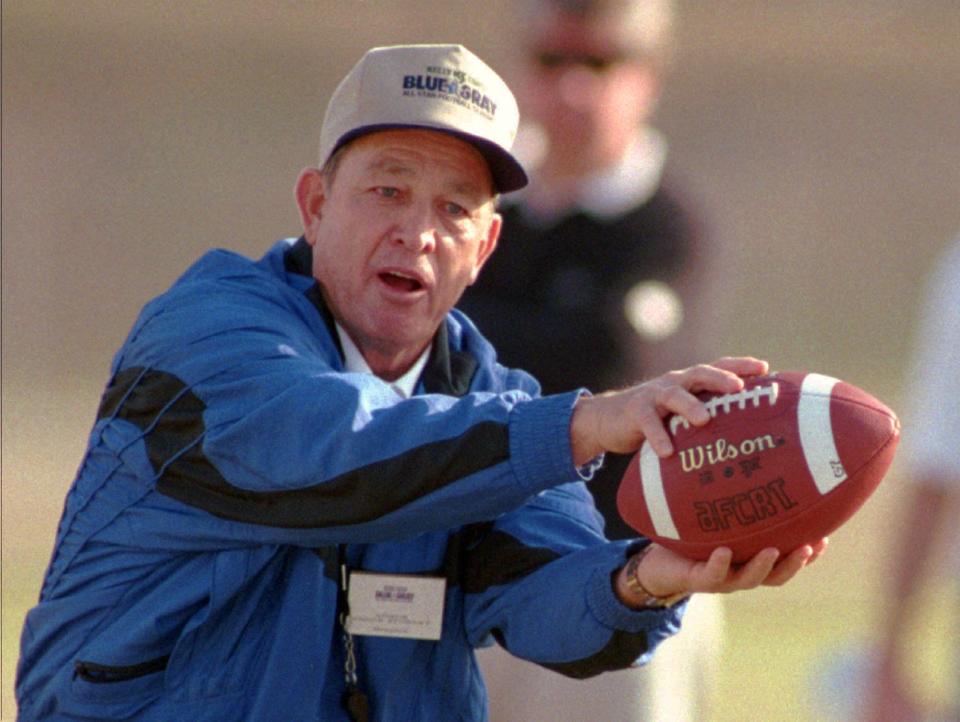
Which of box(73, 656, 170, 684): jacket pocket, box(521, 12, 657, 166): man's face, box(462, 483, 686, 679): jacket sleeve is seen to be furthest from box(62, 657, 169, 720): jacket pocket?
box(521, 12, 657, 166): man's face

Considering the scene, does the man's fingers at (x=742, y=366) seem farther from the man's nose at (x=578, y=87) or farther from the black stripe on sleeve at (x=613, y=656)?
the man's nose at (x=578, y=87)

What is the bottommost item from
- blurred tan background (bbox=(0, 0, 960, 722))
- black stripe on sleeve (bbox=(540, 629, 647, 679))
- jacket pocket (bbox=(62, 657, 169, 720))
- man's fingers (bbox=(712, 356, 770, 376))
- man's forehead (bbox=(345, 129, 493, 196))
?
jacket pocket (bbox=(62, 657, 169, 720))

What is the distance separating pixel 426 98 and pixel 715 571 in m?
1.10

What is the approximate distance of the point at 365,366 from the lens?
3.78m

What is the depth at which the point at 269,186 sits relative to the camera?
18.3m

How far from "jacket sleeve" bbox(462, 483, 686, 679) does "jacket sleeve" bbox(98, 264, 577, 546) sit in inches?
16.9

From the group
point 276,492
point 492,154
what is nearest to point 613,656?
point 276,492

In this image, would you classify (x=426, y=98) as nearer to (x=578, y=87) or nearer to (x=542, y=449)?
(x=542, y=449)

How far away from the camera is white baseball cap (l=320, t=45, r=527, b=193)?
3.73 m

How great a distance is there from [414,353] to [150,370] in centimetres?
62

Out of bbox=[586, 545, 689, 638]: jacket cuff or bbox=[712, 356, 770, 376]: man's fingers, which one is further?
bbox=[586, 545, 689, 638]: jacket cuff

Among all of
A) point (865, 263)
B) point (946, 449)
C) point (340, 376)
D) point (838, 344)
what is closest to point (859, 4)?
point (865, 263)

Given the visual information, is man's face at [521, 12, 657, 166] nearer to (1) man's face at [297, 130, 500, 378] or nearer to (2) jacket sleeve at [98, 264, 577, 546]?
(1) man's face at [297, 130, 500, 378]

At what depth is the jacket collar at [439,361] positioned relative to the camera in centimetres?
384
